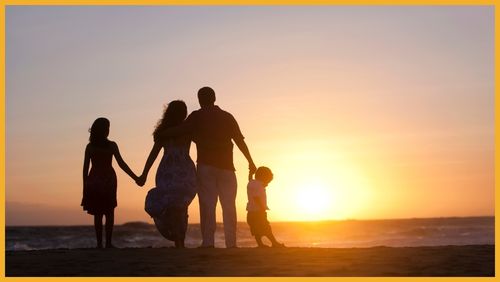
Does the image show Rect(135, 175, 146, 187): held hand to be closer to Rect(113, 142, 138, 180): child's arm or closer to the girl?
Rect(113, 142, 138, 180): child's arm

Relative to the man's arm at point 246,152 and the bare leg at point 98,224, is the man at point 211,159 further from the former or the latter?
the bare leg at point 98,224

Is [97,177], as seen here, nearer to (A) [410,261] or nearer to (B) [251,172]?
(B) [251,172]

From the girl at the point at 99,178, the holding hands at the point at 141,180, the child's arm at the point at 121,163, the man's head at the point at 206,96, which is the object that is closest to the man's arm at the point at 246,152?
the man's head at the point at 206,96

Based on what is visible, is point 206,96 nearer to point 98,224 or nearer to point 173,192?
point 173,192

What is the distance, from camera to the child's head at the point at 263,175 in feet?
44.1

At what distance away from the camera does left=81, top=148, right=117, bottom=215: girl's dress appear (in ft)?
39.9

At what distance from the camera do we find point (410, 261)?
9.35 metres

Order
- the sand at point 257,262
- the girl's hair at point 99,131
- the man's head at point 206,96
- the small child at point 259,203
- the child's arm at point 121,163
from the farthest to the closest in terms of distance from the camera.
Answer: the small child at point 259,203 < the child's arm at point 121,163 < the girl's hair at point 99,131 < the man's head at point 206,96 < the sand at point 257,262

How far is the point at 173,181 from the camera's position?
1177cm

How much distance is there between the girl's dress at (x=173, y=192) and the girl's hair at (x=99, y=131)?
39.6 inches

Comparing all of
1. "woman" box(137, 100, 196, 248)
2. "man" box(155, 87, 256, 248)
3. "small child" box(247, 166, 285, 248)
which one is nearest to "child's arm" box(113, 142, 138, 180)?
"woman" box(137, 100, 196, 248)

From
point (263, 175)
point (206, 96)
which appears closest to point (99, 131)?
point (206, 96)

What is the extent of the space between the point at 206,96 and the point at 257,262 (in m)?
3.26

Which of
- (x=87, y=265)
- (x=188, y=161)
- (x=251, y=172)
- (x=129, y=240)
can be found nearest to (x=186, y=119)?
(x=188, y=161)
